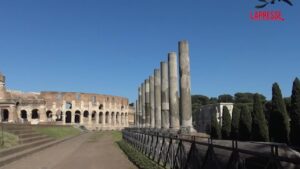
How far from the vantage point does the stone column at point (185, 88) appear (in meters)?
19.2

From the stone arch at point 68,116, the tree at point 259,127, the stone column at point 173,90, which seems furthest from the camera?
the stone arch at point 68,116

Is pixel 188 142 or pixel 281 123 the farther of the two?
pixel 281 123

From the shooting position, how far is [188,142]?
8.58 metres

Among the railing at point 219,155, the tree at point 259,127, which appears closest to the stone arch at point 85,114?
the tree at point 259,127

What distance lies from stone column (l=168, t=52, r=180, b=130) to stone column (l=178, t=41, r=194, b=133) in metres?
3.21

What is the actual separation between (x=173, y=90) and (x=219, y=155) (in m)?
17.2

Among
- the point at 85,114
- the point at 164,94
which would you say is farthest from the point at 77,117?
the point at 164,94

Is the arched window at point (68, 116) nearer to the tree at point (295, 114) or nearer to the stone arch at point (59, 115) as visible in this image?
the stone arch at point (59, 115)

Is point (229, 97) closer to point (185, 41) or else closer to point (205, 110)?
point (205, 110)

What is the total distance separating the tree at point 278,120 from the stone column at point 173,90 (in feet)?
26.0

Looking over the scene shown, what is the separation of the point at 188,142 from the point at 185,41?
11556 millimetres

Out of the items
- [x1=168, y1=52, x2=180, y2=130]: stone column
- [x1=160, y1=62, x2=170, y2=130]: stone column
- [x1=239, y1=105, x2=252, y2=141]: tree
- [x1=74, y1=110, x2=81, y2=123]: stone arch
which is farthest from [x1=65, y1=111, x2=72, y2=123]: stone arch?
[x1=168, y1=52, x2=180, y2=130]: stone column

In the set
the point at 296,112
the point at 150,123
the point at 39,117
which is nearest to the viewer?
the point at 296,112

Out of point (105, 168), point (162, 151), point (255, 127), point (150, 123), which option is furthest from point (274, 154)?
point (150, 123)
